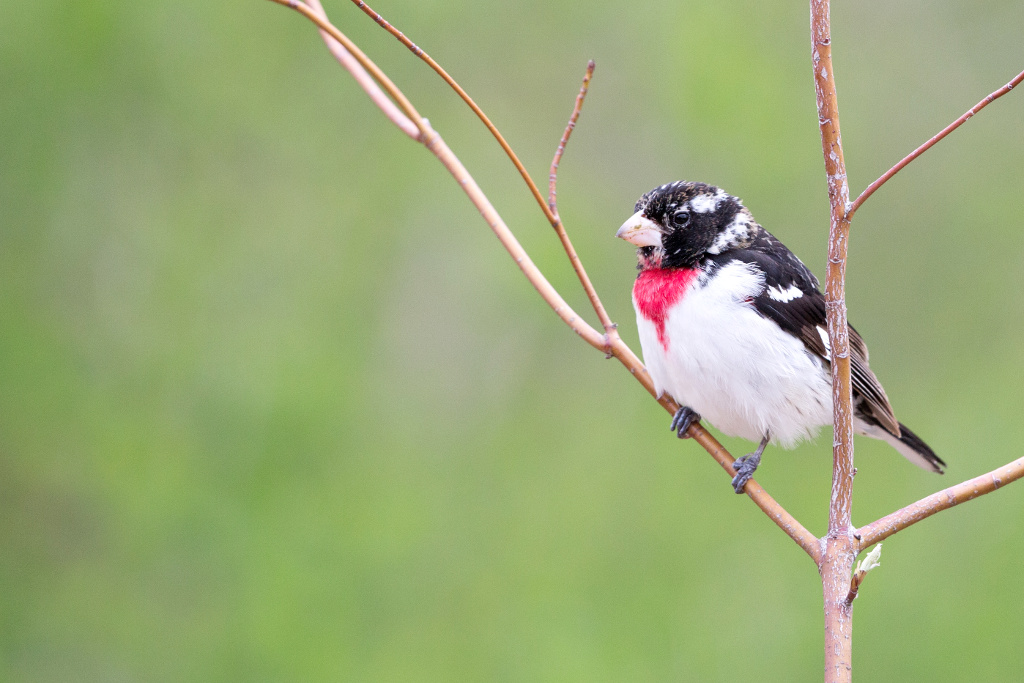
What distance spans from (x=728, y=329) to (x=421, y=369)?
3634 mm

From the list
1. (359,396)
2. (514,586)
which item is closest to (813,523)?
A: (514,586)

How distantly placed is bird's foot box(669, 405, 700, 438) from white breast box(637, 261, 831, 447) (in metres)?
0.04

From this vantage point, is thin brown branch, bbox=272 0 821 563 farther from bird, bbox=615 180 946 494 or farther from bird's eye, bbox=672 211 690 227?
bird's eye, bbox=672 211 690 227

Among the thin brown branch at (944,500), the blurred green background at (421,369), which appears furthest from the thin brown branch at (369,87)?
the blurred green background at (421,369)

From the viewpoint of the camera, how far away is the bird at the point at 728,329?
3.13 meters

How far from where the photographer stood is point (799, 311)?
3273 mm

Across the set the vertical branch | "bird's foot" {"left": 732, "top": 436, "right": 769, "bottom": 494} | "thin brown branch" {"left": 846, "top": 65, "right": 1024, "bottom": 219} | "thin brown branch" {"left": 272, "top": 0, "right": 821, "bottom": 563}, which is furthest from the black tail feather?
"thin brown branch" {"left": 846, "top": 65, "right": 1024, "bottom": 219}

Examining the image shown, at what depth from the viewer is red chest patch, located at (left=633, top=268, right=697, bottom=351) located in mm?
3181

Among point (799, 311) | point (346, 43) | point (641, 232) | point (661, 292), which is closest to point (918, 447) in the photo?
point (799, 311)

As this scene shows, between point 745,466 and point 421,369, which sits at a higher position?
point 745,466

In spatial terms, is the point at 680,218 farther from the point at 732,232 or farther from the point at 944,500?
the point at 944,500

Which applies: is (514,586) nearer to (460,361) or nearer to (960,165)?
(460,361)

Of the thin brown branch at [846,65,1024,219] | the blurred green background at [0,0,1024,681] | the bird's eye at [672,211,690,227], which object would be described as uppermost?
the thin brown branch at [846,65,1024,219]

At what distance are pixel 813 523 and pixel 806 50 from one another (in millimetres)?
3122
